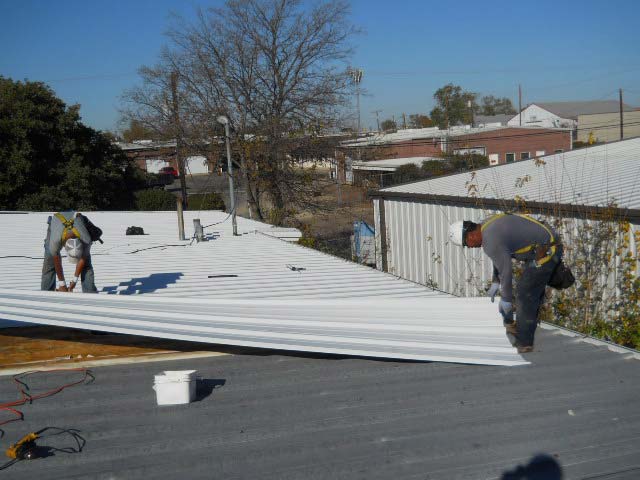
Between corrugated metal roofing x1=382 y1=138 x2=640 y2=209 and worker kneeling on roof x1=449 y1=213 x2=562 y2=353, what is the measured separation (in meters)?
4.26

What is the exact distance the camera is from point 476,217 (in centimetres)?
1245

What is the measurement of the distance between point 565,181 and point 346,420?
9.39m

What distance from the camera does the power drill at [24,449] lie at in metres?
3.53

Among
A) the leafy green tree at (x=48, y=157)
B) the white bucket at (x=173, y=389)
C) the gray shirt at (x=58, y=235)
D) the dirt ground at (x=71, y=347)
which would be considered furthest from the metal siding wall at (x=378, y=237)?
the leafy green tree at (x=48, y=157)


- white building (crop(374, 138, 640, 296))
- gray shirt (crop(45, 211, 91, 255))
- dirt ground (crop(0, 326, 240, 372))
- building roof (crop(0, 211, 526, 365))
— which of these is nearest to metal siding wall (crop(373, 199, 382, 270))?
white building (crop(374, 138, 640, 296))

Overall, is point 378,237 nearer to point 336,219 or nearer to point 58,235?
point 336,219

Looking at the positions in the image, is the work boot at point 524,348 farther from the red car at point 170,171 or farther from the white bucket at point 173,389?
the red car at point 170,171

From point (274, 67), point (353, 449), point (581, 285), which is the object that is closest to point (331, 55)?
point (274, 67)

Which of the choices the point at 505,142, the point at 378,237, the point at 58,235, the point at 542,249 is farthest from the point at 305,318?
the point at 505,142

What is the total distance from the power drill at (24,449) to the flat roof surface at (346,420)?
5cm

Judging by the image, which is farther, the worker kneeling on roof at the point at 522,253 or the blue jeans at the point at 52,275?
the blue jeans at the point at 52,275

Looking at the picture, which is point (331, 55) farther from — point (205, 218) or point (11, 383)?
point (11, 383)

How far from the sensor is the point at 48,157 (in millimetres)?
26859

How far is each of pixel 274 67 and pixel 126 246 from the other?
15416 mm
